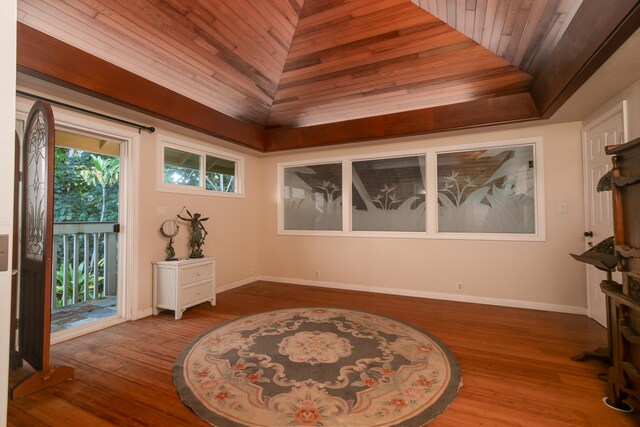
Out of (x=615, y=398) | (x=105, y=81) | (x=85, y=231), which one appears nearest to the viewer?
(x=615, y=398)

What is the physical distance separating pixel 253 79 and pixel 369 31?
1.53 meters

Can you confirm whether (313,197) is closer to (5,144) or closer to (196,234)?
(196,234)

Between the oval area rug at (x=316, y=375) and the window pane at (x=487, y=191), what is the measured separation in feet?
6.12

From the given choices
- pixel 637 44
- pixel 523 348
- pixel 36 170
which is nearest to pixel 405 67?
pixel 637 44

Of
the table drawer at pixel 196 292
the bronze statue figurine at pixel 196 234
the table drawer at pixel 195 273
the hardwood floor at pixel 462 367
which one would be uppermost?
the bronze statue figurine at pixel 196 234

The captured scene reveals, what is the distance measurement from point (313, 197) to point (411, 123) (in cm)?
202

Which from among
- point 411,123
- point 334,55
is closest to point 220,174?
point 334,55

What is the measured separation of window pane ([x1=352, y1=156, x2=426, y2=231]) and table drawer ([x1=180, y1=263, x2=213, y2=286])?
230 centimetres

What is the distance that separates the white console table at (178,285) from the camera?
335 centimetres

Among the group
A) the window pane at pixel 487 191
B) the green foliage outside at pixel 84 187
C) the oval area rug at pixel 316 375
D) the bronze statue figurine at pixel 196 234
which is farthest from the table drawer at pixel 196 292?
the window pane at pixel 487 191

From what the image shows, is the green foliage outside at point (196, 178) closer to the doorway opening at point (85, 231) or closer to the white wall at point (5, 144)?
the doorway opening at point (85, 231)

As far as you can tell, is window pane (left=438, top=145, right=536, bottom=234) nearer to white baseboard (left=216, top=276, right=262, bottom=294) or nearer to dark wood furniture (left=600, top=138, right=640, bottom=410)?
dark wood furniture (left=600, top=138, right=640, bottom=410)

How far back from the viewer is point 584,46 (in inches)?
83.0

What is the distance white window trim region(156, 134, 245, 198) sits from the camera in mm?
3658
